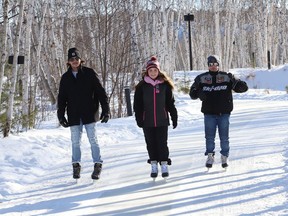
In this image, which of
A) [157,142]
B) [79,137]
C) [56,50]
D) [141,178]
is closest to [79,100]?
[79,137]

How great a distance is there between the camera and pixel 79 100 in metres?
6.68

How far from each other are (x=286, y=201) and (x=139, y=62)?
1089 cm

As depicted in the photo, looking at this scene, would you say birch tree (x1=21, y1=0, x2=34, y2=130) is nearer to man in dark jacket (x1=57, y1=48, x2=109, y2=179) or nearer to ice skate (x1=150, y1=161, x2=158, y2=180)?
man in dark jacket (x1=57, y1=48, x2=109, y2=179)

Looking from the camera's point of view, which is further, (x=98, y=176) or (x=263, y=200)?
(x=98, y=176)

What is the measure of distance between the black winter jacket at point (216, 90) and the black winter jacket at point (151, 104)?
0.59 meters

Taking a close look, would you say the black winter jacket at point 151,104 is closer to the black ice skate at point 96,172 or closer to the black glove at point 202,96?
the black glove at point 202,96

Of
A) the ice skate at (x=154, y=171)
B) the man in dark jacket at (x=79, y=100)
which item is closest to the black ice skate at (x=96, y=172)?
the man in dark jacket at (x=79, y=100)

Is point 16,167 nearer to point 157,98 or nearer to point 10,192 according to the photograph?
point 10,192

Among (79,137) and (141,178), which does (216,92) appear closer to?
(141,178)

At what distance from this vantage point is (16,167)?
24.9 ft

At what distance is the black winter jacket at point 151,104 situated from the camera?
6668mm

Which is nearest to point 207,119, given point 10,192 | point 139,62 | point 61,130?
point 10,192

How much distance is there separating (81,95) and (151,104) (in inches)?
37.9

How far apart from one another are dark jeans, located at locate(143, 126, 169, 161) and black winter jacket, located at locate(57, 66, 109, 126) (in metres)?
0.67
